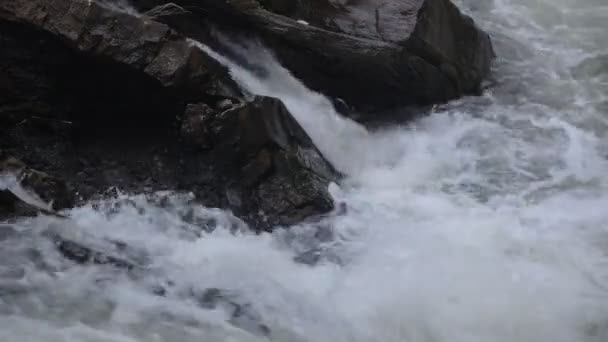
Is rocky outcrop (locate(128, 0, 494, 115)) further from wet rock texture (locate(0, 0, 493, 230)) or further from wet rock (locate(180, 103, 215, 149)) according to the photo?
wet rock (locate(180, 103, 215, 149))

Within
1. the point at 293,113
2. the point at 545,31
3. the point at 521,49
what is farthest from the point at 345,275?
the point at 545,31

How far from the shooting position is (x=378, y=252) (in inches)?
254

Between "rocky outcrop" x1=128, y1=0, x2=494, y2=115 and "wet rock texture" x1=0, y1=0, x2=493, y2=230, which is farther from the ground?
"rocky outcrop" x1=128, y1=0, x2=494, y2=115

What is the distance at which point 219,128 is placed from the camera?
6.74 m

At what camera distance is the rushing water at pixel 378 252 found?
5.46 meters

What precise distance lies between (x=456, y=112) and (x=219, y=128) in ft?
10.6

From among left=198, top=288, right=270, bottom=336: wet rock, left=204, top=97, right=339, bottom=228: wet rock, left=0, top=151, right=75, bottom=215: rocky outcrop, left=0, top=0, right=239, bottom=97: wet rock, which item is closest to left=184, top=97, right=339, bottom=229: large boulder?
left=204, top=97, right=339, bottom=228: wet rock

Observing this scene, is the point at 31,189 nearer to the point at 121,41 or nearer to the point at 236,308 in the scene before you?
the point at 121,41

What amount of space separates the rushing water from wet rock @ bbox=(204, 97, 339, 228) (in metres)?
0.19

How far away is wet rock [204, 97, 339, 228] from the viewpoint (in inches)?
263

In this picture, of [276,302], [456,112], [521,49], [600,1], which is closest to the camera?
[276,302]

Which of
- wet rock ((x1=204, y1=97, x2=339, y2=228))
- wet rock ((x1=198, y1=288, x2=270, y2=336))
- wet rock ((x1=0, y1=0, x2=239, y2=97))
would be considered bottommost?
wet rock ((x1=198, y1=288, x2=270, y2=336))

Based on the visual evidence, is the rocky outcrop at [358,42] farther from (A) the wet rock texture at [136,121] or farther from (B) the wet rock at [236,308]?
(B) the wet rock at [236,308]

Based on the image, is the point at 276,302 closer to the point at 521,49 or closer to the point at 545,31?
the point at 521,49
